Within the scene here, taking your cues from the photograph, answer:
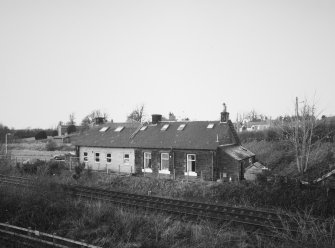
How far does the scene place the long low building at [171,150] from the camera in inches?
1016

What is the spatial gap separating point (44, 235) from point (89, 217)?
289 centimetres

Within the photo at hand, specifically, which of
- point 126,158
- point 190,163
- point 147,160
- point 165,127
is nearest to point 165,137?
point 165,127

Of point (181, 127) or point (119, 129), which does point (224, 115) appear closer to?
point (181, 127)

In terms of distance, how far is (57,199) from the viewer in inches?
641

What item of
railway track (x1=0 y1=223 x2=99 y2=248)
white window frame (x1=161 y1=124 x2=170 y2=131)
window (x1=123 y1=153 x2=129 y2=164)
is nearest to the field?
window (x1=123 y1=153 x2=129 y2=164)

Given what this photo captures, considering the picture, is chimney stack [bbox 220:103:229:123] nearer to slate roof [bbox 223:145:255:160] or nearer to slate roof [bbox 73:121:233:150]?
slate roof [bbox 73:121:233:150]

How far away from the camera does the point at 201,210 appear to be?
57.5ft

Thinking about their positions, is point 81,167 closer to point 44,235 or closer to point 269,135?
point 44,235

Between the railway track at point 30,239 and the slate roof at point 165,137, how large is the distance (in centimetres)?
1652

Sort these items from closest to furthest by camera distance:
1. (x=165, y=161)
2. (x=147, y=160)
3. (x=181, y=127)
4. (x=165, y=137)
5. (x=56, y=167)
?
(x=165, y=161), (x=147, y=160), (x=165, y=137), (x=181, y=127), (x=56, y=167)

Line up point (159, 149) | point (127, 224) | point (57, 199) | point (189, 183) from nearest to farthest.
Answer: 1. point (127, 224)
2. point (57, 199)
3. point (189, 183)
4. point (159, 149)

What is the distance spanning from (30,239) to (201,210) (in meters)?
9.91

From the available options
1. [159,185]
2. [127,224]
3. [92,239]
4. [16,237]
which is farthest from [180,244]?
[159,185]

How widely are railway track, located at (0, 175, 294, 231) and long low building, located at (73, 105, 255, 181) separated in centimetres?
685
